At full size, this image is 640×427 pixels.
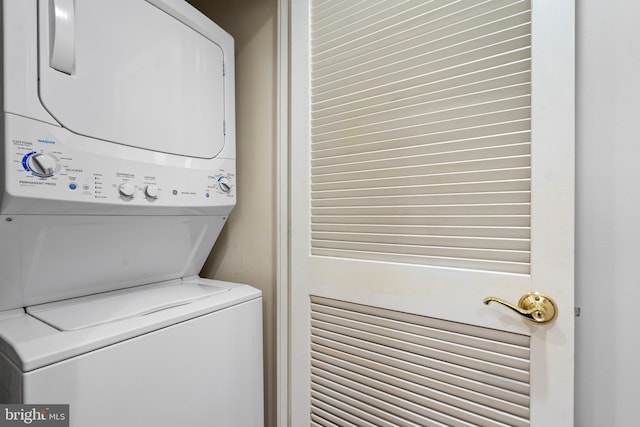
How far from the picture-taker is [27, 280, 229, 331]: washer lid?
83 cm

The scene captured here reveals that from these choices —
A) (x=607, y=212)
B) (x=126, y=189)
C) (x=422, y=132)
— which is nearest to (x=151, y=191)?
(x=126, y=189)

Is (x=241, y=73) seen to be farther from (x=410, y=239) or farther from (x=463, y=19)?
(x=410, y=239)

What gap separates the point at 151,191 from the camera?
992 millimetres

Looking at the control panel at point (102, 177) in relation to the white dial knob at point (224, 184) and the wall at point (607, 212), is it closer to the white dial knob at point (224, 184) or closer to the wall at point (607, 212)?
the white dial knob at point (224, 184)

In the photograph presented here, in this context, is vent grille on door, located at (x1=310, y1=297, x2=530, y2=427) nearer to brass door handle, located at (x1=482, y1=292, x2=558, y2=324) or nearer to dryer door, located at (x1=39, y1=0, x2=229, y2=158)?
brass door handle, located at (x1=482, y1=292, x2=558, y2=324)

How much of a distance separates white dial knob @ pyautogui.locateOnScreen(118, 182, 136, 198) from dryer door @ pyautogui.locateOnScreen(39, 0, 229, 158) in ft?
0.44

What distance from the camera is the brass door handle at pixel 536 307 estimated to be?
2.58ft

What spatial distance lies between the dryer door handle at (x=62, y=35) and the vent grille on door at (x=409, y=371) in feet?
3.54

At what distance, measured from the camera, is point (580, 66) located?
2.70ft

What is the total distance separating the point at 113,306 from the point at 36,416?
311 mm

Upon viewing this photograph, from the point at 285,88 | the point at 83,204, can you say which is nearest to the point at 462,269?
the point at 285,88

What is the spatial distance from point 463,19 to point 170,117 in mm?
996

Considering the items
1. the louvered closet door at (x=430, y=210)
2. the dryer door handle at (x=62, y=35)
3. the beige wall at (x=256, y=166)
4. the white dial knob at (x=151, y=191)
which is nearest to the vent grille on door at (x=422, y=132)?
the louvered closet door at (x=430, y=210)

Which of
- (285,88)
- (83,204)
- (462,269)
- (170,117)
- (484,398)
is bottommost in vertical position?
(484,398)
